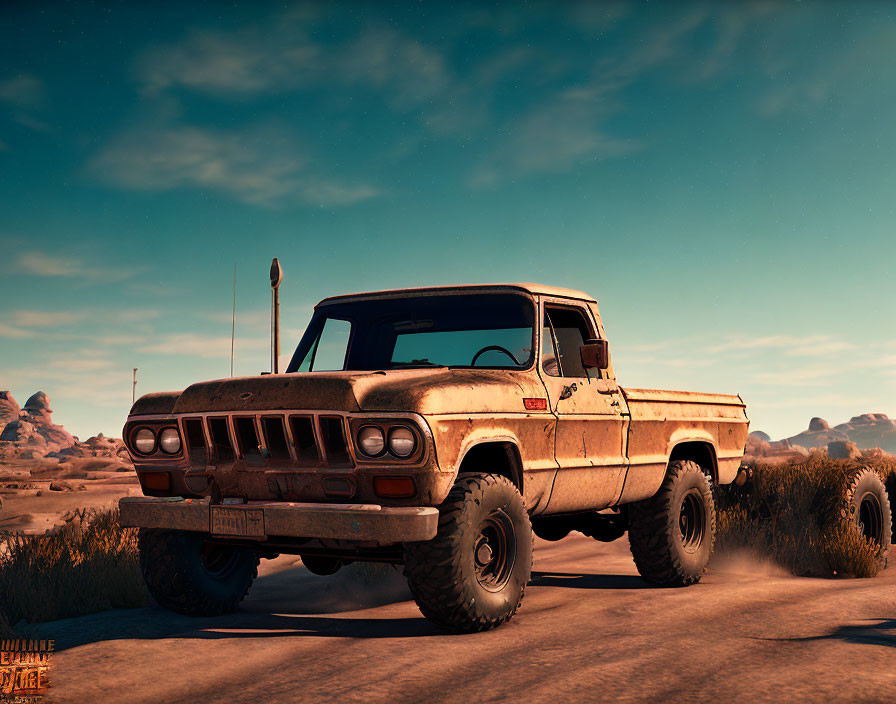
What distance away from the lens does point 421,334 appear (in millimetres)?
7160

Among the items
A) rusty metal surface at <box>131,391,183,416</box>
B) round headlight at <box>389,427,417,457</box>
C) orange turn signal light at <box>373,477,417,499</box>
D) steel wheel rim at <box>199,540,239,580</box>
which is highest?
rusty metal surface at <box>131,391,183,416</box>

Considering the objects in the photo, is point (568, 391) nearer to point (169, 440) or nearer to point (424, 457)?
point (424, 457)

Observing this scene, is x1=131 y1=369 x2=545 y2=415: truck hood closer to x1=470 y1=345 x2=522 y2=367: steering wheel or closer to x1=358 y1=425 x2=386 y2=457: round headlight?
x1=358 y1=425 x2=386 y2=457: round headlight

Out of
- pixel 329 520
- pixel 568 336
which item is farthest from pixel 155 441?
pixel 568 336

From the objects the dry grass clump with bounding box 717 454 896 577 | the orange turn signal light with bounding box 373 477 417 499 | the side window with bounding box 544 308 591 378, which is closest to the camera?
the orange turn signal light with bounding box 373 477 417 499

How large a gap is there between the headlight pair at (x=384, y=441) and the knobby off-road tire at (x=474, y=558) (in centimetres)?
49

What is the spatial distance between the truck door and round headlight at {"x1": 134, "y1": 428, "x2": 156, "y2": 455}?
2.82 metres

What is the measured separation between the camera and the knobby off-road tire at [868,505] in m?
10.1

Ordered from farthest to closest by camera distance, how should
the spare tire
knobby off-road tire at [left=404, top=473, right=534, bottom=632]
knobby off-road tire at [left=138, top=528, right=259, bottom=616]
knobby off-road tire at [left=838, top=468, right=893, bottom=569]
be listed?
knobby off-road tire at [left=838, top=468, right=893, bottom=569] < the spare tire < knobby off-road tire at [left=138, top=528, right=259, bottom=616] < knobby off-road tire at [left=404, top=473, right=534, bottom=632]

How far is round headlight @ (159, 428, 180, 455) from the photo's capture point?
19.3 ft

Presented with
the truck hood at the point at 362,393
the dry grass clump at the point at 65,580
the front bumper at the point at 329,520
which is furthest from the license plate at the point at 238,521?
the dry grass clump at the point at 65,580

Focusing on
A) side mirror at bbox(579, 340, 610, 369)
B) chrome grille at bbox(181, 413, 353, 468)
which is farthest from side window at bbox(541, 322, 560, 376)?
chrome grille at bbox(181, 413, 353, 468)

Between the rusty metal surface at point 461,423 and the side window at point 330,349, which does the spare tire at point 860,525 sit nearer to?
the rusty metal surface at point 461,423

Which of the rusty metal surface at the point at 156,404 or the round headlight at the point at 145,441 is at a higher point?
the rusty metal surface at the point at 156,404
